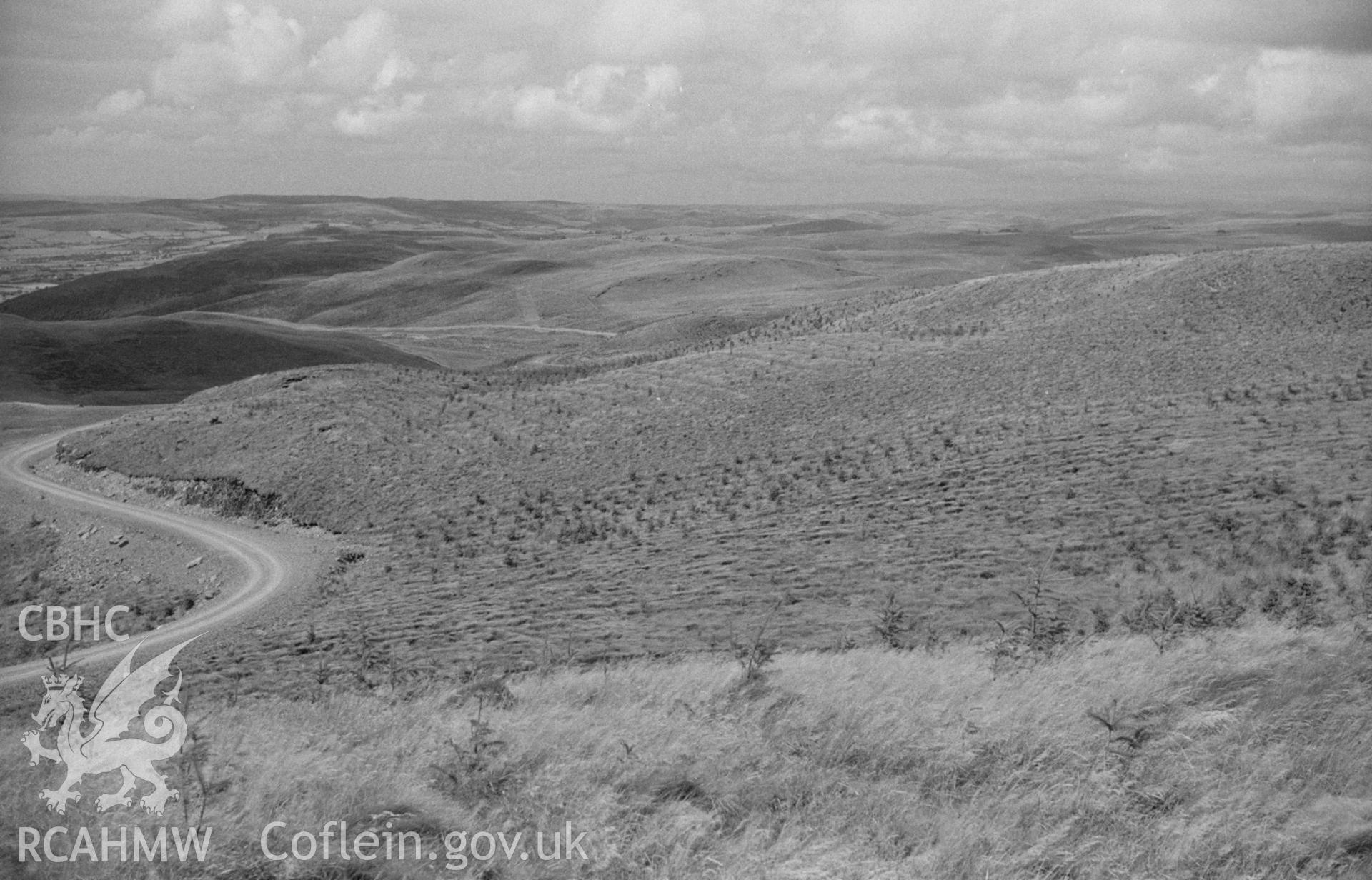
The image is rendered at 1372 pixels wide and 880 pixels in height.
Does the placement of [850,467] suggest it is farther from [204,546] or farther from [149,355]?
[149,355]

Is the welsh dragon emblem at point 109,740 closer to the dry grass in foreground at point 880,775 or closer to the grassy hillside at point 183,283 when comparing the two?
the dry grass in foreground at point 880,775

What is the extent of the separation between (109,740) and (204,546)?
76.1ft

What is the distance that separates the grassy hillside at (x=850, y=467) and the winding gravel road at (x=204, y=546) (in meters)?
1.72

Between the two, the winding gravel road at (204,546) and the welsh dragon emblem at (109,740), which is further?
the winding gravel road at (204,546)

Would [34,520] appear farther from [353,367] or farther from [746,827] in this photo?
[746,827]

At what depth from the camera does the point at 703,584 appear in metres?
20.8

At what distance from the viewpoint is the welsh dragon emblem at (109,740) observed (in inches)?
309

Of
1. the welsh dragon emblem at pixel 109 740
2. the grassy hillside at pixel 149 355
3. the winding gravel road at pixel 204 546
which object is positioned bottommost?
the winding gravel road at pixel 204 546

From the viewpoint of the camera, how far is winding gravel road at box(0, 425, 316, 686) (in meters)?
21.0

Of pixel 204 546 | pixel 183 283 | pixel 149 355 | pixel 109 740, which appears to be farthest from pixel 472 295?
pixel 109 740

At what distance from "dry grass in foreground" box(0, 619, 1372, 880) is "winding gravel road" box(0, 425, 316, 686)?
494 inches

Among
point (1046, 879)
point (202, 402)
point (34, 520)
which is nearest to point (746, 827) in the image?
point (1046, 879)

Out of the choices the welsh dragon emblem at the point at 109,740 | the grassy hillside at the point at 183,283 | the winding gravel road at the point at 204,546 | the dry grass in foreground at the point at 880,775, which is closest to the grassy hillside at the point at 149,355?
the winding gravel road at the point at 204,546

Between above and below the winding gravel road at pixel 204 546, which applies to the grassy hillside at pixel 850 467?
above
